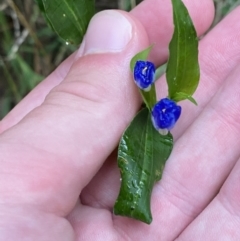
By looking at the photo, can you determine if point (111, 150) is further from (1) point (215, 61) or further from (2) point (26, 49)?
(2) point (26, 49)

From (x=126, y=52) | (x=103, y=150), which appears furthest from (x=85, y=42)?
(x=103, y=150)

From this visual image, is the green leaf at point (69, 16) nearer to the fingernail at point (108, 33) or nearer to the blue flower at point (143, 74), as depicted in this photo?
the fingernail at point (108, 33)

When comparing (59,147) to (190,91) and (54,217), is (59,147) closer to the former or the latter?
(54,217)

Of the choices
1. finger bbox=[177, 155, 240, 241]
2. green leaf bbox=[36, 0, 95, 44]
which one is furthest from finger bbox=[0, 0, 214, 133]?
finger bbox=[177, 155, 240, 241]

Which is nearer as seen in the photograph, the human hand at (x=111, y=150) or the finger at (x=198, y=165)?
the human hand at (x=111, y=150)

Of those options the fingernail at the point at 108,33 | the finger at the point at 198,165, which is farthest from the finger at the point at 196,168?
the fingernail at the point at 108,33

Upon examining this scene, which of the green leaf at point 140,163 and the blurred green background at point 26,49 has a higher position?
the green leaf at point 140,163

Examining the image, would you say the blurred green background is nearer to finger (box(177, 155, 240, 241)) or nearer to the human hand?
the human hand
